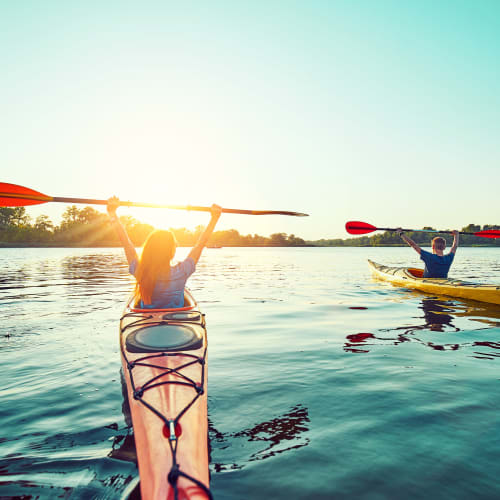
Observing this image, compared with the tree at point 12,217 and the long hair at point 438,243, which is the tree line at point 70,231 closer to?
the tree at point 12,217

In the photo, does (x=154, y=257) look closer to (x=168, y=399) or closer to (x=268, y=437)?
(x=168, y=399)

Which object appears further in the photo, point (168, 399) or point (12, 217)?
point (12, 217)

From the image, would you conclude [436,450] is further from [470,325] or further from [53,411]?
[470,325]

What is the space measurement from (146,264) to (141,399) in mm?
1860

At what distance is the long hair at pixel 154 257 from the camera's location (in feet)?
14.9

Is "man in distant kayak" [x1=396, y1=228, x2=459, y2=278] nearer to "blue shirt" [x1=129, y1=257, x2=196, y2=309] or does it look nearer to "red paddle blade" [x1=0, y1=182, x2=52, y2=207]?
"blue shirt" [x1=129, y1=257, x2=196, y2=309]

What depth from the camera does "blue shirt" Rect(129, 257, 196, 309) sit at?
16.2ft

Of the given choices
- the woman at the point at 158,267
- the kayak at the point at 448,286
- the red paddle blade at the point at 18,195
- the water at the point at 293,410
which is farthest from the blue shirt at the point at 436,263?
the red paddle blade at the point at 18,195

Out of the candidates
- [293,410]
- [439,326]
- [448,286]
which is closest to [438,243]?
[448,286]

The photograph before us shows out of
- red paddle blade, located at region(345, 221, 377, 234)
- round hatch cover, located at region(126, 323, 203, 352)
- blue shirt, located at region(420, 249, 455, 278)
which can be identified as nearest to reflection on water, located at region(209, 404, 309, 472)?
round hatch cover, located at region(126, 323, 203, 352)

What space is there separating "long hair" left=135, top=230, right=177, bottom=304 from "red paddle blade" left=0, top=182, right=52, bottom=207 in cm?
324

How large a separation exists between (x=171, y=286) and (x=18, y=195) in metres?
3.84

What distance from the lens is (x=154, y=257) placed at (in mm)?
4551

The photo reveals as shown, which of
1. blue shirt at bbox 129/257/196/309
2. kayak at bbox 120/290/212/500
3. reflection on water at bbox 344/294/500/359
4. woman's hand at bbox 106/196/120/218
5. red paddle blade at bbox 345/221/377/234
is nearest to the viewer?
kayak at bbox 120/290/212/500
